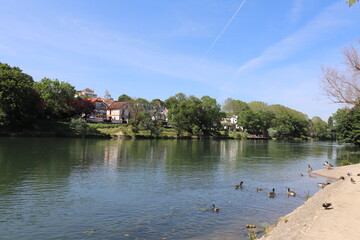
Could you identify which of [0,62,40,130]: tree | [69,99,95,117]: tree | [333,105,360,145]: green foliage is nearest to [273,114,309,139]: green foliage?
[333,105,360,145]: green foliage

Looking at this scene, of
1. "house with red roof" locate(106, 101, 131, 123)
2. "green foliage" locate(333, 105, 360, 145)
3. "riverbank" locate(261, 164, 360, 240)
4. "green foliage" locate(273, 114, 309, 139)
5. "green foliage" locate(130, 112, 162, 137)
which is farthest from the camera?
"green foliage" locate(273, 114, 309, 139)

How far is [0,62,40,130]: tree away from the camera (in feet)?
255

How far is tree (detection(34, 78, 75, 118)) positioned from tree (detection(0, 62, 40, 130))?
14.1m

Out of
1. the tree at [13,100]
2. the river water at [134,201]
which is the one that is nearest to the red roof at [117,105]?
the tree at [13,100]

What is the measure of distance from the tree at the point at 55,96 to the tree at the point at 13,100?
14.1m

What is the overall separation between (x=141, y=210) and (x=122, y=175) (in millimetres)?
13180

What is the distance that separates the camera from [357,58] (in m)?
26.7

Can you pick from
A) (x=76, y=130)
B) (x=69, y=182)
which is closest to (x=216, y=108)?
(x=76, y=130)

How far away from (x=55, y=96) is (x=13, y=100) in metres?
26.8

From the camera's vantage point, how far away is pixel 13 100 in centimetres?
7881

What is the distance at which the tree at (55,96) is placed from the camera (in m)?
101

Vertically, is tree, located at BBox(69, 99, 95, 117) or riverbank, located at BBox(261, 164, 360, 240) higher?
tree, located at BBox(69, 99, 95, 117)

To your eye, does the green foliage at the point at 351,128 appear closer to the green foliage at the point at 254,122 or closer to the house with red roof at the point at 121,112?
the green foliage at the point at 254,122

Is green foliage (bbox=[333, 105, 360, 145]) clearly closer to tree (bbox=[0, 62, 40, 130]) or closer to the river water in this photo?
the river water
